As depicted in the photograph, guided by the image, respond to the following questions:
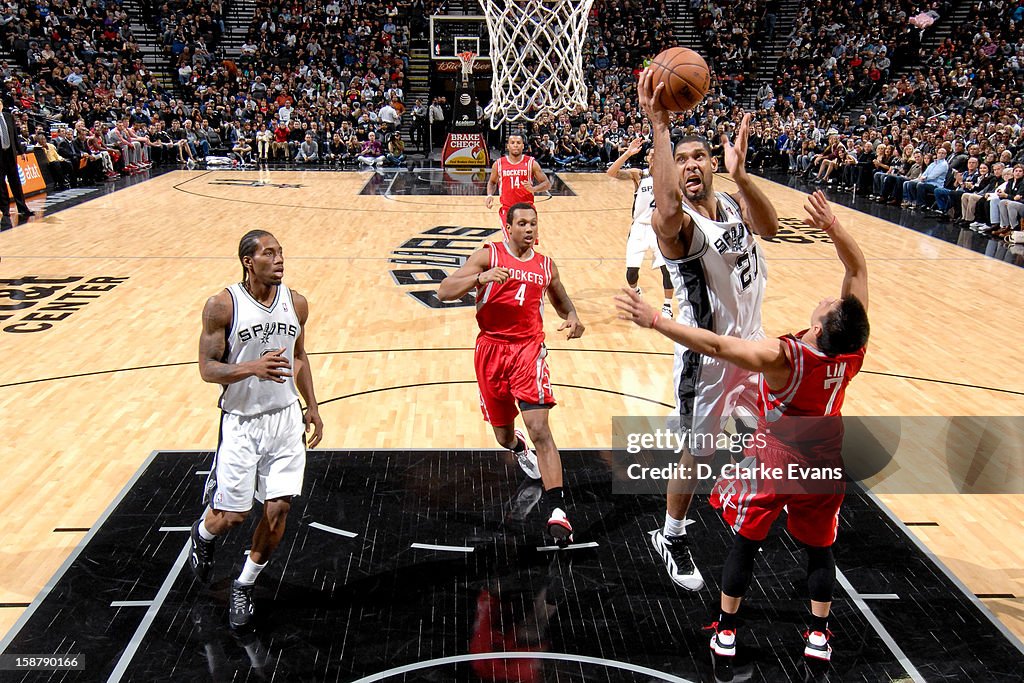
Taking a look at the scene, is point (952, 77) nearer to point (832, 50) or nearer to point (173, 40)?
point (832, 50)

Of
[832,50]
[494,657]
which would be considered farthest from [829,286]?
[832,50]

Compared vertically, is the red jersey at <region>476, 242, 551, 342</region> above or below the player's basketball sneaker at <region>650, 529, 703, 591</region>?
above

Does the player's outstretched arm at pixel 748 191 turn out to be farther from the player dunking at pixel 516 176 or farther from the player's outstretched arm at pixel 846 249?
the player dunking at pixel 516 176

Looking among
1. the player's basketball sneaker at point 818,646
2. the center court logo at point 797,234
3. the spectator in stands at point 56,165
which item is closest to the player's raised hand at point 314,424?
the player's basketball sneaker at point 818,646

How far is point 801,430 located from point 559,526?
4.91ft

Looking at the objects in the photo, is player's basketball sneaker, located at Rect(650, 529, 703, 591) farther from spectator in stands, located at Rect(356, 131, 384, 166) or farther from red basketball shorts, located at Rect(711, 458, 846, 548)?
spectator in stands, located at Rect(356, 131, 384, 166)

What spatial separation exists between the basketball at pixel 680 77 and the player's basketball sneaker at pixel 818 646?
240cm

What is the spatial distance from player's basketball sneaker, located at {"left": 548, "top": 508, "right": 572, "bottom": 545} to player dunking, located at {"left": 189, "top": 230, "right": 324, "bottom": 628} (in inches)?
52.8

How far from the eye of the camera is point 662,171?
12.5ft

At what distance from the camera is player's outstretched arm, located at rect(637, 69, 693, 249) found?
3768mm

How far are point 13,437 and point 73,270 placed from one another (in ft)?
17.9

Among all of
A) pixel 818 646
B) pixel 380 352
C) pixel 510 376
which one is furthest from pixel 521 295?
pixel 380 352

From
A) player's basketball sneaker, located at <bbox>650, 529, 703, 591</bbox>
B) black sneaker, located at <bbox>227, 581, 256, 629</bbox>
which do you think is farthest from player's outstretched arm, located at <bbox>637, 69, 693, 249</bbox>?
black sneaker, located at <bbox>227, 581, 256, 629</bbox>

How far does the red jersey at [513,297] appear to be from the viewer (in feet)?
16.2
